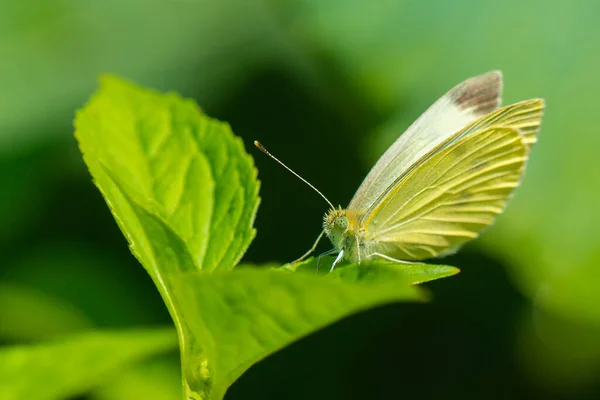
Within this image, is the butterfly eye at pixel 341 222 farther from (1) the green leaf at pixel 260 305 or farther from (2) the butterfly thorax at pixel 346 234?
(1) the green leaf at pixel 260 305

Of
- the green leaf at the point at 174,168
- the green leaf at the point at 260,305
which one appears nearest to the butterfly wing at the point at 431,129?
the green leaf at the point at 174,168

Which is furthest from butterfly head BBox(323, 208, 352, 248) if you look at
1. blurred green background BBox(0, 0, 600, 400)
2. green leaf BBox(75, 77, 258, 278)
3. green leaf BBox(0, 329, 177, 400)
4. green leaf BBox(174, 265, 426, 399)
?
green leaf BBox(174, 265, 426, 399)

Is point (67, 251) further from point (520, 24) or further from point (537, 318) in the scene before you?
point (520, 24)

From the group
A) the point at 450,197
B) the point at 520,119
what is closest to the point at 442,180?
the point at 450,197

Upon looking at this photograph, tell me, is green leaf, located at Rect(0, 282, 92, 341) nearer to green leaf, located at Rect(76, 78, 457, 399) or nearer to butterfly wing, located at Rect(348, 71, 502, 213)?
butterfly wing, located at Rect(348, 71, 502, 213)

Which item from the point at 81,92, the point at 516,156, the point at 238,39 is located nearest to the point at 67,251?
the point at 81,92

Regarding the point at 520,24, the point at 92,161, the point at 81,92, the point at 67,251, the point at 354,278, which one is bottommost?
the point at 67,251

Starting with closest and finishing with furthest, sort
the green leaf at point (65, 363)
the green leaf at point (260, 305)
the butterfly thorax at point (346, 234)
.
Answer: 1. the green leaf at point (260, 305)
2. the green leaf at point (65, 363)
3. the butterfly thorax at point (346, 234)
